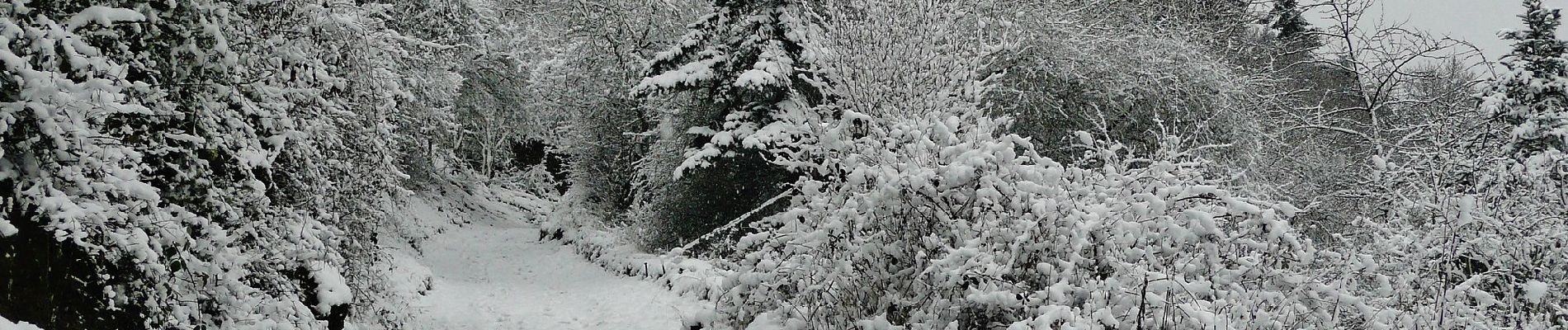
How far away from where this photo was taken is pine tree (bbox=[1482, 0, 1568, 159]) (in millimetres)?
10336

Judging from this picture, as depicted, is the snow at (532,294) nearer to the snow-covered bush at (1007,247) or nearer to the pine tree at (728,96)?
the snow-covered bush at (1007,247)

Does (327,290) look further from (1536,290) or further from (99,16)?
(1536,290)

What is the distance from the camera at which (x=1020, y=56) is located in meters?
14.1

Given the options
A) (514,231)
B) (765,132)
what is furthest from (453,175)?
(765,132)

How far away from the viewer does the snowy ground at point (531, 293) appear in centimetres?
1053

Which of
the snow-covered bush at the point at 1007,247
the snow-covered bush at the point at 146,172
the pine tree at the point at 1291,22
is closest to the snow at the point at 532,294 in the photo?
the snow-covered bush at the point at 1007,247

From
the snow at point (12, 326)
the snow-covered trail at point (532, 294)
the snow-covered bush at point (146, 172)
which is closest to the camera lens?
the snow at point (12, 326)

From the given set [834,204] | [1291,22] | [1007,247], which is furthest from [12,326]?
[1291,22]

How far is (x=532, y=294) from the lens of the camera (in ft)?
43.6

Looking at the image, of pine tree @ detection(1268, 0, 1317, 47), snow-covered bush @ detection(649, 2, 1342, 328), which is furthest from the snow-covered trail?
pine tree @ detection(1268, 0, 1317, 47)

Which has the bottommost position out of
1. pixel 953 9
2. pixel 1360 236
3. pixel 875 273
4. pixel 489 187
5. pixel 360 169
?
pixel 489 187

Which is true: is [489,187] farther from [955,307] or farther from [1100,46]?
[955,307]

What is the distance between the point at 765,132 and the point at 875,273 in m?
7.83

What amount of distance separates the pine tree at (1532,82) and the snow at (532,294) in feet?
30.9
